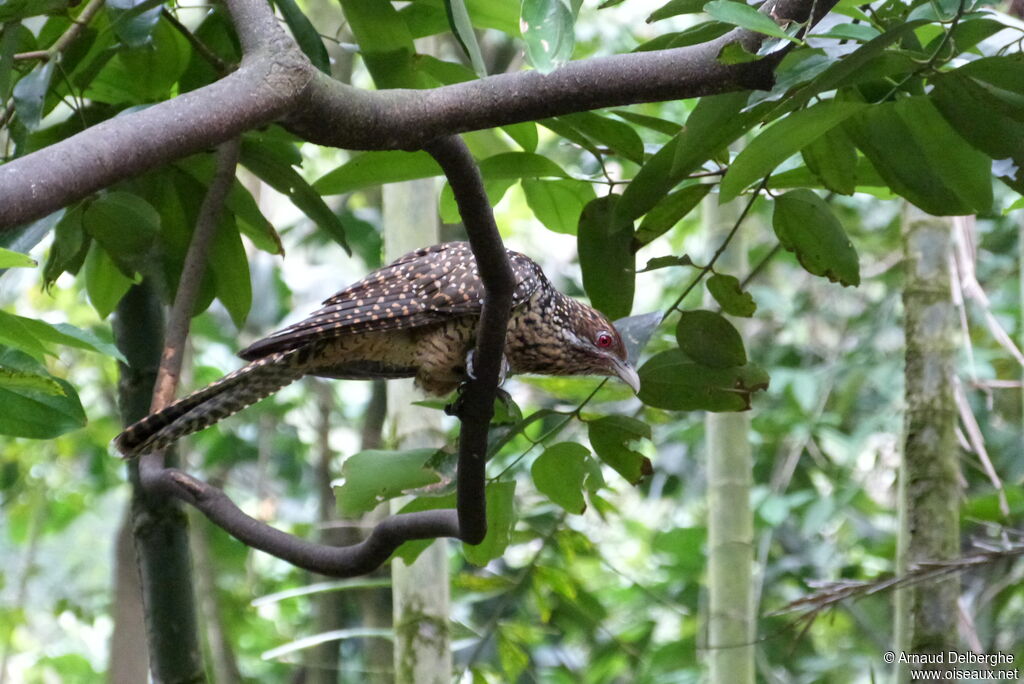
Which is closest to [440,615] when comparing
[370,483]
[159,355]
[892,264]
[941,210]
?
[370,483]

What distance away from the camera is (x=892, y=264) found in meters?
5.18

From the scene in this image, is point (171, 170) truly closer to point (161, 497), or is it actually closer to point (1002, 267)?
point (161, 497)

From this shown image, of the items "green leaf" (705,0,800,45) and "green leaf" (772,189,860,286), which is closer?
"green leaf" (705,0,800,45)

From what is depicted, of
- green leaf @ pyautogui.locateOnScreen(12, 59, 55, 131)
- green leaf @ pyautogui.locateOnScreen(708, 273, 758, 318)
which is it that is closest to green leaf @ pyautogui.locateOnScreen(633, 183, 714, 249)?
green leaf @ pyautogui.locateOnScreen(708, 273, 758, 318)

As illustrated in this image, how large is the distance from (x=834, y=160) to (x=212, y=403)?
1417 millimetres

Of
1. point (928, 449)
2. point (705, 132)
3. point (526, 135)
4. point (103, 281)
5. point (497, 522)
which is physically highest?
point (526, 135)

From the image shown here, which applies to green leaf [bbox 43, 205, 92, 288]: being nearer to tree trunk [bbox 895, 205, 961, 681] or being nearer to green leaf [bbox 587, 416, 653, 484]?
green leaf [bbox 587, 416, 653, 484]

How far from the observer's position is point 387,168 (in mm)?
2352

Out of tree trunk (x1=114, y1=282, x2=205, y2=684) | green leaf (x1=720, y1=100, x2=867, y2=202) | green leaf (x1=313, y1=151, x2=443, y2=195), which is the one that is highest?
green leaf (x1=313, y1=151, x2=443, y2=195)

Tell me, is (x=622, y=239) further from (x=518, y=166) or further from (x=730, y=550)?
(x=730, y=550)

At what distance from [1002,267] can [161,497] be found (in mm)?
4005

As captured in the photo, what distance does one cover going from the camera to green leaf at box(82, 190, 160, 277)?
2168 millimetres

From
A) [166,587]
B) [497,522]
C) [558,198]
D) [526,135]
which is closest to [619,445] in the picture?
[497,522]

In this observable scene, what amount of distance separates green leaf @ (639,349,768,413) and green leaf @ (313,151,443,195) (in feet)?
1.96
